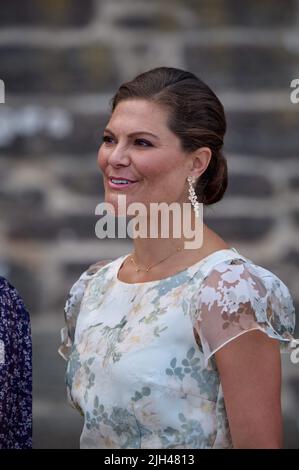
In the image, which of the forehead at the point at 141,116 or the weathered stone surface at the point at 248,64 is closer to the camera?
the forehead at the point at 141,116

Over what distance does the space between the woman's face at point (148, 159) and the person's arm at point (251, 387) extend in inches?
22.1

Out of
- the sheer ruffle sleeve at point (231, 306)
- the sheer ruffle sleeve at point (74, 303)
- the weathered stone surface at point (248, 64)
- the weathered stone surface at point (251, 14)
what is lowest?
the sheer ruffle sleeve at point (231, 306)

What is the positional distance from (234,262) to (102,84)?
183 centimetres

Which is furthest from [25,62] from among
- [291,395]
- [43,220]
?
[291,395]

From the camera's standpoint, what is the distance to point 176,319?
296cm

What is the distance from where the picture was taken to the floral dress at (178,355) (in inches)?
113

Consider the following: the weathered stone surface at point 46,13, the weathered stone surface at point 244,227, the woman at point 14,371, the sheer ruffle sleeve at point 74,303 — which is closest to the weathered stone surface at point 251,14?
the weathered stone surface at point 46,13

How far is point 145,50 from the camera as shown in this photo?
15.0 feet

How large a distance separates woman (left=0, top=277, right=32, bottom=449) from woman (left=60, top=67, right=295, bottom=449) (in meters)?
0.20

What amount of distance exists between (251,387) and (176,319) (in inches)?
11.8

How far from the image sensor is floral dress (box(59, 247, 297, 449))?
288cm

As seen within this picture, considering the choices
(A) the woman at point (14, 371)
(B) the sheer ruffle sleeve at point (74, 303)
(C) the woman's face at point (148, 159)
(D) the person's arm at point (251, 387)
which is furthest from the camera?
(B) the sheer ruffle sleeve at point (74, 303)

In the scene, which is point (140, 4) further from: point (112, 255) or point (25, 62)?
point (112, 255)

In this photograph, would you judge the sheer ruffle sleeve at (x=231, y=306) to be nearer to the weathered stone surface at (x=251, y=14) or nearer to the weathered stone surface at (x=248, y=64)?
the weathered stone surface at (x=248, y=64)
